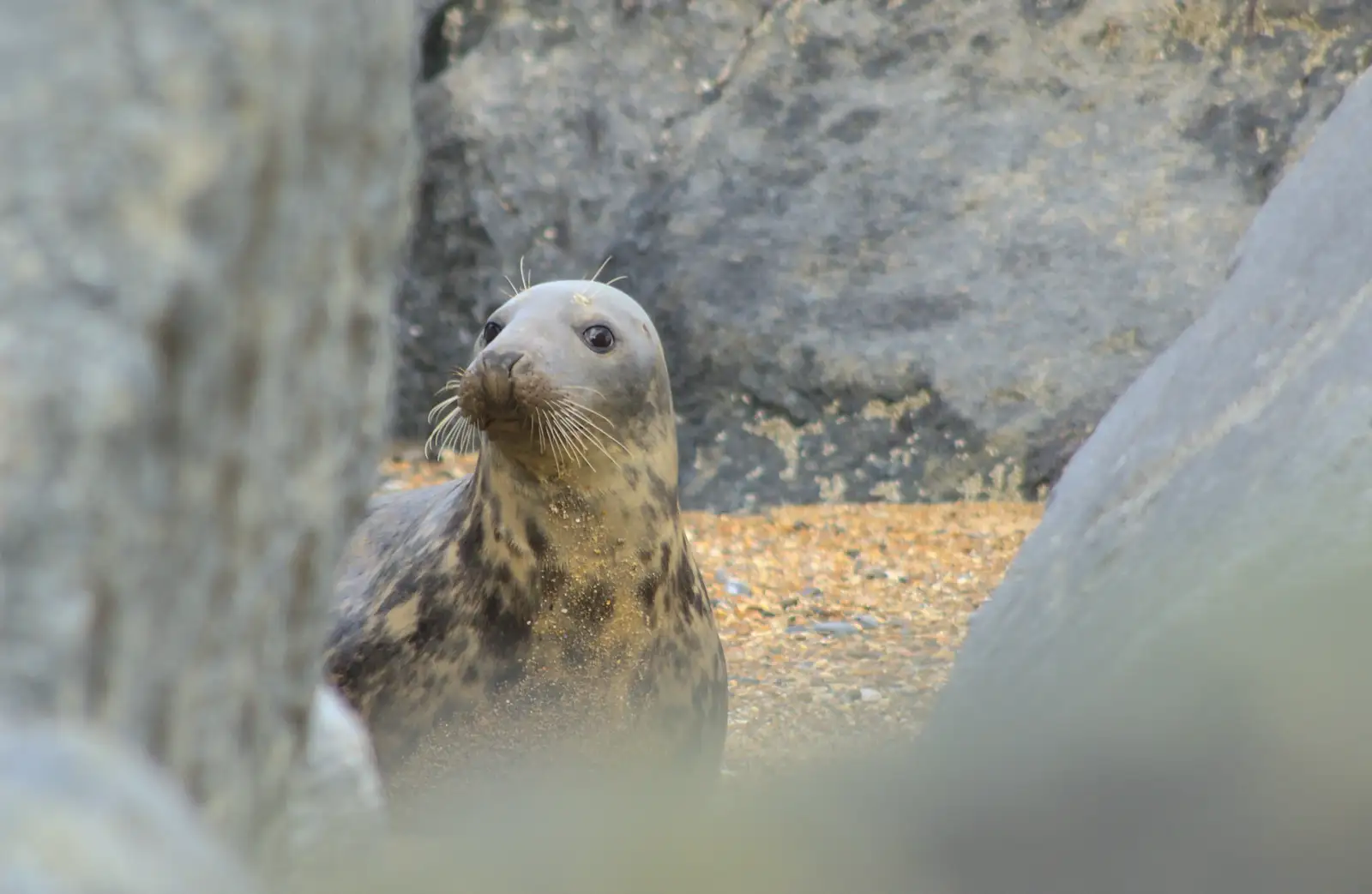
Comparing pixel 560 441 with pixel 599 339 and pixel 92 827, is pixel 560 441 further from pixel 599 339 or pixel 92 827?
pixel 92 827

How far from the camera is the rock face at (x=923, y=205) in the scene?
21.3 ft

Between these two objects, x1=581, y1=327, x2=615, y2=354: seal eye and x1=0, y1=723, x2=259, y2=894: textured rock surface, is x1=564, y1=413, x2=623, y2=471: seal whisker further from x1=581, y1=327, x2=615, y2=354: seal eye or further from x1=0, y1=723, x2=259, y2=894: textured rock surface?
x1=0, y1=723, x2=259, y2=894: textured rock surface

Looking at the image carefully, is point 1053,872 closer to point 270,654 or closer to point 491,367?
point 270,654

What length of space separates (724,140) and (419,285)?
5.49 feet

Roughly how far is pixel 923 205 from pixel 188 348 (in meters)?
6.04

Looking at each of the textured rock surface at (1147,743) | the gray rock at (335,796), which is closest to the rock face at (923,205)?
the textured rock surface at (1147,743)

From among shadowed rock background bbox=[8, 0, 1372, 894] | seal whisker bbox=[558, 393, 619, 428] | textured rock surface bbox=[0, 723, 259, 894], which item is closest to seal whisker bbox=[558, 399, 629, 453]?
seal whisker bbox=[558, 393, 619, 428]

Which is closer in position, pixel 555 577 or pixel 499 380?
pixel 499 380

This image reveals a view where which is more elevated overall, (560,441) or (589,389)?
(589,389)

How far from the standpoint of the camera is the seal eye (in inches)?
133

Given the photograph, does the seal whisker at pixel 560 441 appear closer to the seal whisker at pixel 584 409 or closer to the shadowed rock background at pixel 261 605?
the seal whisker at pixel 584 409

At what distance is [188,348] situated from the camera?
832 millimetres

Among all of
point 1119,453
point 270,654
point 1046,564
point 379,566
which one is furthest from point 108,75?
point 379,566

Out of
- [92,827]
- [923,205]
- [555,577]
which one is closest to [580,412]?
[555,577]
